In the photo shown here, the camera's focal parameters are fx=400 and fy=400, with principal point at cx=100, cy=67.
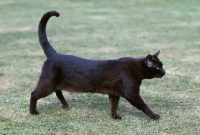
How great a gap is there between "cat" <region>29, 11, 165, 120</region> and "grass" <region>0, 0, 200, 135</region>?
0.89 ft

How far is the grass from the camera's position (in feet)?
13.2

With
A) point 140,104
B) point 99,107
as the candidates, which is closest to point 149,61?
point 140,104

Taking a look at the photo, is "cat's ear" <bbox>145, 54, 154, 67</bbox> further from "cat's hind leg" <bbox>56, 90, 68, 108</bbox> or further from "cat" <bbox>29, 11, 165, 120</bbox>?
"cat's hind leg" <bbox>56, 90, 68, 108</bbox>

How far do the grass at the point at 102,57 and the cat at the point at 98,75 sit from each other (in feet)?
0.89

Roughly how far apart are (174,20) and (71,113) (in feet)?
33.2

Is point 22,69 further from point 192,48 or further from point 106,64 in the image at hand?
point 192,48

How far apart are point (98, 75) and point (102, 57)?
3.44m

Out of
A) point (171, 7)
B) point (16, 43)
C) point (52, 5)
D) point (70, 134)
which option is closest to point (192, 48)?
point (16, 43)

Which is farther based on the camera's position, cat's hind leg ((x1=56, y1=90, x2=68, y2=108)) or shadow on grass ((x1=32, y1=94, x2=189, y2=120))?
cat's hind leg ((x1=56, y1=90, x2=68, y2=108))

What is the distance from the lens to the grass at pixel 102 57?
4.03 m

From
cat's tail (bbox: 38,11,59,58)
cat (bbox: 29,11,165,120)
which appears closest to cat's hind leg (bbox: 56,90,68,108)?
cat (bbox: 29,11,165,120)

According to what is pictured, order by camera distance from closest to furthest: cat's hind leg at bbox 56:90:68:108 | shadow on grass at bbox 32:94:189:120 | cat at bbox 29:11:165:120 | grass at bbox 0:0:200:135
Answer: grass at bbox 0:0:200:135
cat at bbox 29:11:165:120
shadow on grass at bbox 32:94:189:120
cat's hind leg at bbox 56:90:68:108

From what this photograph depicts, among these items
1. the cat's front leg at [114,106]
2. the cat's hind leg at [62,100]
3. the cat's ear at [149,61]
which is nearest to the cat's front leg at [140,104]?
the cat's front leg at [114,106]

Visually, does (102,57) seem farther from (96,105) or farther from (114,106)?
(114,106)
